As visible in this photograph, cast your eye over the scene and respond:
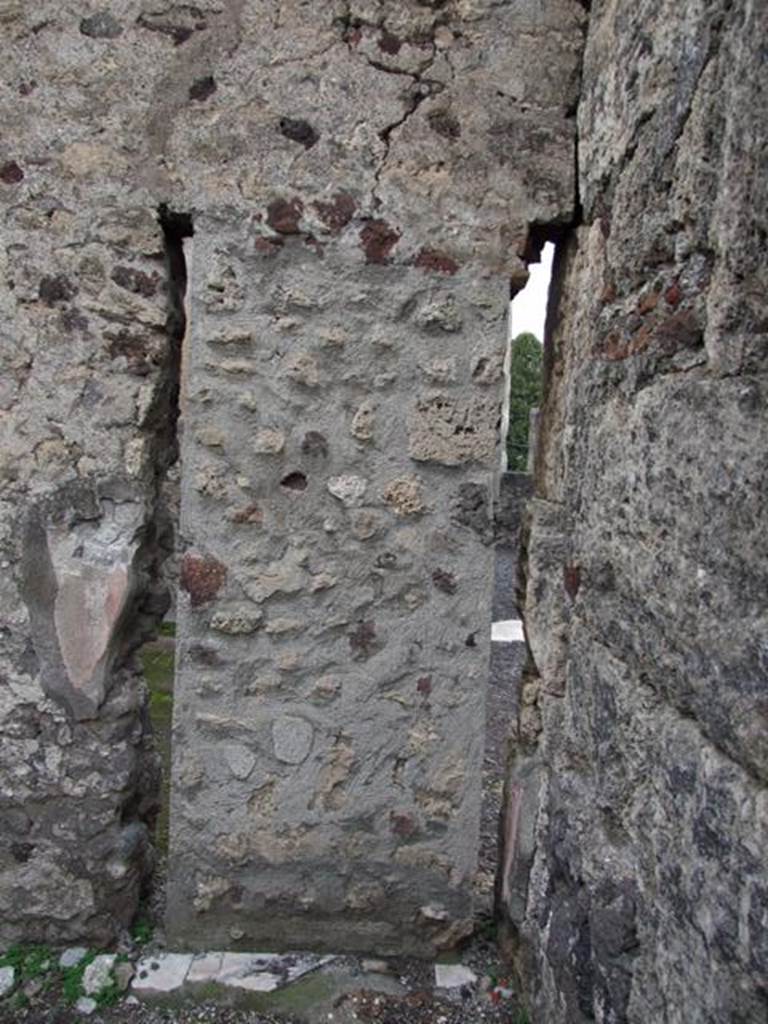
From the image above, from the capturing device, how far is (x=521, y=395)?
1733 cm

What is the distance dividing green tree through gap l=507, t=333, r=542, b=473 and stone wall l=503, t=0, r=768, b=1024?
14901 mm

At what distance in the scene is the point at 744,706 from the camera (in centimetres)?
105

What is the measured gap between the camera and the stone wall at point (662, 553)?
1.06m

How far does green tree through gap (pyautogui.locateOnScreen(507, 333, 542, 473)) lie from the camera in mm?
17047

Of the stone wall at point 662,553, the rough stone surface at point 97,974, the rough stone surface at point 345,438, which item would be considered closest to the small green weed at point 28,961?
the rough stone surface at point 97,974

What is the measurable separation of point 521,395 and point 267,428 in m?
15.6

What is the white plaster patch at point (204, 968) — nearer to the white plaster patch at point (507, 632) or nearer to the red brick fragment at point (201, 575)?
the red brick fragment at point (201, 575)

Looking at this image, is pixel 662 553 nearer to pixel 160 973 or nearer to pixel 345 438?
pixel 345 438

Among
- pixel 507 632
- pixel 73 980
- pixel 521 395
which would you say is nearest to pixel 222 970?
pixel 73 980

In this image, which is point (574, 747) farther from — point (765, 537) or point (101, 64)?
point (101, 64)

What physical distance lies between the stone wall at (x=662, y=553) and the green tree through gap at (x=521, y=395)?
1490 cm

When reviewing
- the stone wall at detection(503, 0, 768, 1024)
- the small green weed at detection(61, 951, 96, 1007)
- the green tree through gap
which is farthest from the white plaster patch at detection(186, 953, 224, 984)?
the green tree through gap

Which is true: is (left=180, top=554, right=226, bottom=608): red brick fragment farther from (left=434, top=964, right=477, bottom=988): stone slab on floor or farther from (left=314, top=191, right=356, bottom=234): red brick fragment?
(left=434, top=964, right=477, bottom=988): stone slab on floor

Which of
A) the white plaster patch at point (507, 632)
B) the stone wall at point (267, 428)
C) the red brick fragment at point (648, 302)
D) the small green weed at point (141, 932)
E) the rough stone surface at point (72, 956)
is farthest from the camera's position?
the white plaster patch at point (507, 632)
